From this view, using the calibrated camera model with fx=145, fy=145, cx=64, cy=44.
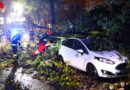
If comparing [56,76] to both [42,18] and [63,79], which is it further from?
[42,18]

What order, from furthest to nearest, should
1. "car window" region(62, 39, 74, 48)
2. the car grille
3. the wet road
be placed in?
"car window" region(62, 39, 74, 48) < the wet road < the car grille

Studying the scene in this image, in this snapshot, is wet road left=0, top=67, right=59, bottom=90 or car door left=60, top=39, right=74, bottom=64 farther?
car door left=60, top=39, right=74, bottom=64

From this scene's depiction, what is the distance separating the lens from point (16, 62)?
984 cm

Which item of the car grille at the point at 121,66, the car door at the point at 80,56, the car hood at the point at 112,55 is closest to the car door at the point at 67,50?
the car door at the point at 80,56

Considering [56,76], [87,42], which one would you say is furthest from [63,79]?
[87,42]

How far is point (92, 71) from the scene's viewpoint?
630cm

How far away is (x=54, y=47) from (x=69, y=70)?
3174 millimetres

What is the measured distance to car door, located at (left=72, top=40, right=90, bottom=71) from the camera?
668cm

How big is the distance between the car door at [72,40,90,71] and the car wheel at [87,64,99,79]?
0.99 ft

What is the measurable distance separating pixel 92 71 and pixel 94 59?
1.82 feet

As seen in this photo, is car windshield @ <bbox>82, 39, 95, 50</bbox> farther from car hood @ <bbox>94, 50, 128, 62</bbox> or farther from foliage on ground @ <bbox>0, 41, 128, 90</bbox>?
foliage on ground @ <bbox>0, 41, 128, 90</bbox>

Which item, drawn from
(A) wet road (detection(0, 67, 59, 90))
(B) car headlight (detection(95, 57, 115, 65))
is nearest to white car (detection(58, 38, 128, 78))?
(B) car headlight (detection(95, 57, 115, 65))

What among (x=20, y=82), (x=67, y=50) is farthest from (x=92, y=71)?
(x=20, y=82)

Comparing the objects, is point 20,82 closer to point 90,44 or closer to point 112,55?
point 90,44
